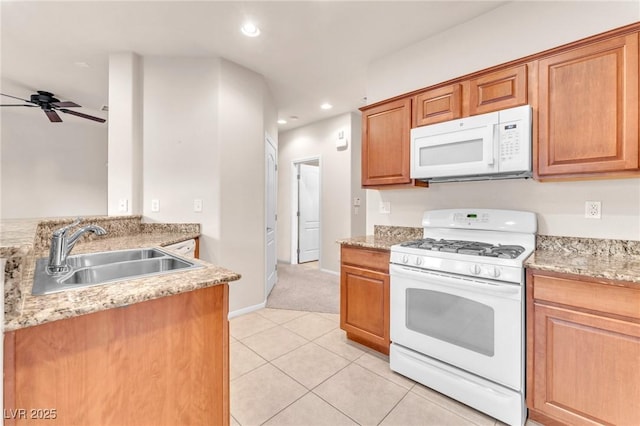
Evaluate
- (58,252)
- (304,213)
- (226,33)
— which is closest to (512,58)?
(226,33)

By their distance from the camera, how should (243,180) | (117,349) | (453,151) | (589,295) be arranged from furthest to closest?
1. (243,180)
2. (453,151)
3. (589,295)
4. (117,349)

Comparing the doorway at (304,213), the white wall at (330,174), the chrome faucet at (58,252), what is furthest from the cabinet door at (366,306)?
the doorway at (304,213)

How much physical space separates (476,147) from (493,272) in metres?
0.87

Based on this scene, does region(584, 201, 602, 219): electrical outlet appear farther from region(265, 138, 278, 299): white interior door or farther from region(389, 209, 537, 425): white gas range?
region(265, 138, 278, 299): white interior door

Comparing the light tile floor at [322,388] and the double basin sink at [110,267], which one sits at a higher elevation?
the double basin sink at [110,267]

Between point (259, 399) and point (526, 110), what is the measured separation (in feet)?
8.08

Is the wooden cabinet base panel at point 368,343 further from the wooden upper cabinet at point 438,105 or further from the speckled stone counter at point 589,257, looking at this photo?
the wooden upper cabinet at point 438,105

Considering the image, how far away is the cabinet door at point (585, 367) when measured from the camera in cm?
129

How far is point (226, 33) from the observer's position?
248 cm

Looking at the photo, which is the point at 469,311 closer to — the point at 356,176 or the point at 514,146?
the point at 514,146

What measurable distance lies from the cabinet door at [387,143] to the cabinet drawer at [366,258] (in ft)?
2.09

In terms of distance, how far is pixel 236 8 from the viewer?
216 centimetres

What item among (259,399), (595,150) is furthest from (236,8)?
(259,399)

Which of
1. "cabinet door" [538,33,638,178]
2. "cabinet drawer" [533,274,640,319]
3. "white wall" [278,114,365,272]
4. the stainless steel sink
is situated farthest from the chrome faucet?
"white wall" [278,114,365,272]
